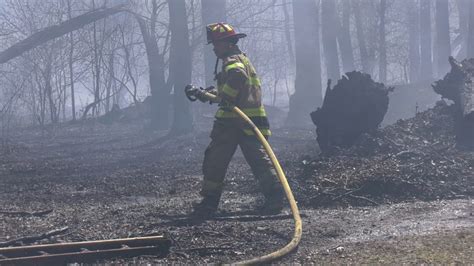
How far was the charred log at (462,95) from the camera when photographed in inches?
360

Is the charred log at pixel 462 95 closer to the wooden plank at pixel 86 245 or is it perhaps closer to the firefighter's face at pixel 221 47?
the firefighter's face at pixel 221 47

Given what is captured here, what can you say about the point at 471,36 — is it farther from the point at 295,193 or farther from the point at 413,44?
the point at 295,193

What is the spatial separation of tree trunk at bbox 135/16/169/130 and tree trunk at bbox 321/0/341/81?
23.4 ft

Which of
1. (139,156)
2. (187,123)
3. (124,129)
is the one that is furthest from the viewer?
(124,129)

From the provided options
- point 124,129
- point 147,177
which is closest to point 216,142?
point 147,177

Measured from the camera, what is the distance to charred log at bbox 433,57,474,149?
9156 millimetres

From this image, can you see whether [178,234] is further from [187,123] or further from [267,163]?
[187,123]

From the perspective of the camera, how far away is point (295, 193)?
23.1ft

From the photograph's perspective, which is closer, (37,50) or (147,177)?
(147,177)

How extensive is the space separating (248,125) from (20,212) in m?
2.51

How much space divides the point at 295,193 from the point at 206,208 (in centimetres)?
131

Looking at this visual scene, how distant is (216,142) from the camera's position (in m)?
6.38

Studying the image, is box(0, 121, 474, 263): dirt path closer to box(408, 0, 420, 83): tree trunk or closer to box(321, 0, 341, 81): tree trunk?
box(321, 0, 341, 81): tree trunk

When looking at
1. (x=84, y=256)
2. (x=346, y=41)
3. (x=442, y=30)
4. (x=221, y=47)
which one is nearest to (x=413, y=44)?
(x=442, y=30)
